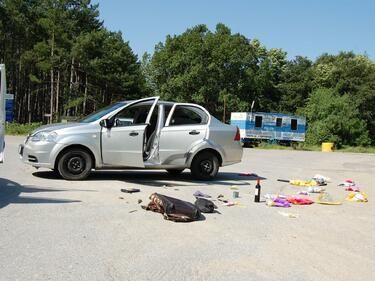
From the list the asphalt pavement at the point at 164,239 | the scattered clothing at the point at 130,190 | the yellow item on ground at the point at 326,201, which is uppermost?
the scattered clothing at the point at 130,190

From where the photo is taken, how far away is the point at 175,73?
6712cm

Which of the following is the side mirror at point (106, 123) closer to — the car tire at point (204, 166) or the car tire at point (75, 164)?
the car tire at point (75, 164)

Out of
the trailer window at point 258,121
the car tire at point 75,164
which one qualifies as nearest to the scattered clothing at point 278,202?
the car tire at point 75,164

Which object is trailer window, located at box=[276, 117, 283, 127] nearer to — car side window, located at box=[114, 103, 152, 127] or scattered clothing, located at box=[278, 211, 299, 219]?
car side window, located at box=[114, 103, 152, 127]

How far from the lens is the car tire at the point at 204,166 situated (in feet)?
39.1

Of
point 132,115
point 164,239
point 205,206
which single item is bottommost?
point 164,239

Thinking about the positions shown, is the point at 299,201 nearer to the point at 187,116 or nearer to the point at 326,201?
the point at 326,201

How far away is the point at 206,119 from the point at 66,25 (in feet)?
152

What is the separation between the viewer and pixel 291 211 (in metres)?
8.62

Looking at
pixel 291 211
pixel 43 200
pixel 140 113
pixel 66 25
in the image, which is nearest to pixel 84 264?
pixel 43 200

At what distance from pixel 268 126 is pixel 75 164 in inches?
1273

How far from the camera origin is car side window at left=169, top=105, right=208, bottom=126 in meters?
11.7

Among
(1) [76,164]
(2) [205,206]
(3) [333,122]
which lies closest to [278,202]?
(2) [205,206]

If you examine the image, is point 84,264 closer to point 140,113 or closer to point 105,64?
point 140,113
